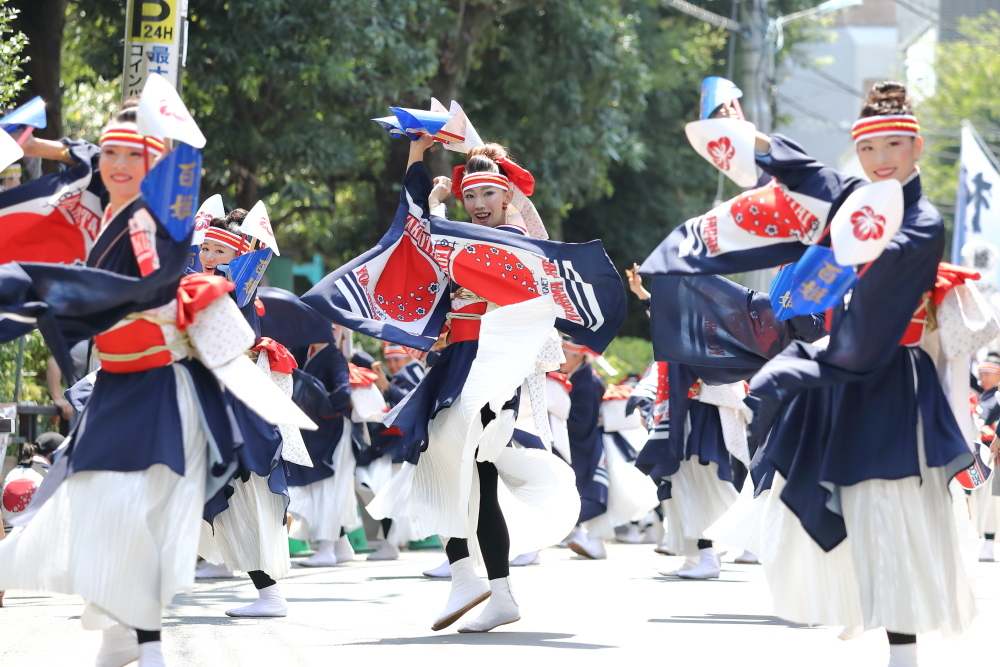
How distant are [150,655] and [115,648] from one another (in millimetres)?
232

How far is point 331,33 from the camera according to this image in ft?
39.7

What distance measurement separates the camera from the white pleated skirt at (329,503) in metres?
10.3

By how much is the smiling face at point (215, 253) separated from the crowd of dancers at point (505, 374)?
26 cm

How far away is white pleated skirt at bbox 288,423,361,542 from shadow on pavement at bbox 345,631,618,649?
4.63 m

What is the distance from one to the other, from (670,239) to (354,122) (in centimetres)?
931

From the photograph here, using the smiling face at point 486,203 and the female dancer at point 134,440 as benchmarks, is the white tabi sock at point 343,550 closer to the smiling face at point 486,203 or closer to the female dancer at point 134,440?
the smiling face at point 486,203

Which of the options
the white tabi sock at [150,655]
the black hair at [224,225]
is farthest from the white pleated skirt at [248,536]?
the white tabi sock at [150,655]

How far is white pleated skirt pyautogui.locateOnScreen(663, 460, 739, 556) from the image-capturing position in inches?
358

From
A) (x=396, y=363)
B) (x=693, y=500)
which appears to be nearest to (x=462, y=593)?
(x=693, y=500)

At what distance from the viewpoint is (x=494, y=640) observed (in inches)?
220

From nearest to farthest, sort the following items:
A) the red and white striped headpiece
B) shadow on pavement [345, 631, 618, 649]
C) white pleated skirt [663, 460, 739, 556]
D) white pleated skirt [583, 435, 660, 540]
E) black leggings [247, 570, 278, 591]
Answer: shadow on pavement [345, 631, 618, 649], the red and white striped headpiece, black leggings [247, 570, 278, 591], white pleated skirt [663, 460, 739, 556], white pleated skirt [583, 435, 660, 540]

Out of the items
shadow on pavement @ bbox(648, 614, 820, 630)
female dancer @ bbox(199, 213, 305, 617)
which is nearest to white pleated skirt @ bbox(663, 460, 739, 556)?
shadow on pavement @ bbox(648, 614, 820, 630)

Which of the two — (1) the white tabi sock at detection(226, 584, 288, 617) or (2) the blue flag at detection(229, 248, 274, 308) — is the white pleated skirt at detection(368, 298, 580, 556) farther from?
(2) the blue flag at detection(229, 248, 274, 308)

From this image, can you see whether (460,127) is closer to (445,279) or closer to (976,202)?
(445,279)
